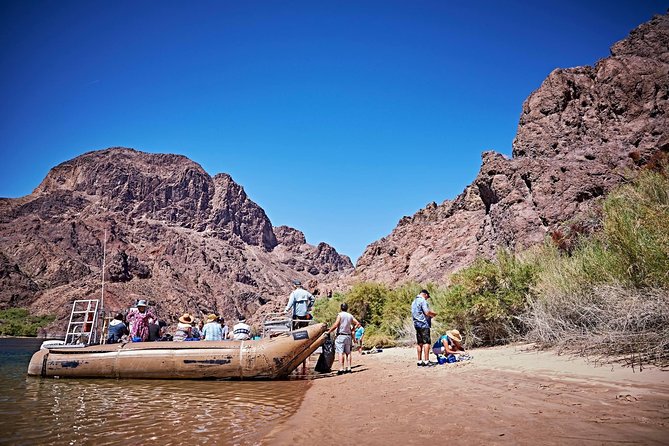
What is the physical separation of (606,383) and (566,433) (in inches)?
96.7

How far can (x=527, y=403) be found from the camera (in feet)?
16.5

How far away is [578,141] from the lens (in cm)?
2089

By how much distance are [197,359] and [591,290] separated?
29.2 ft

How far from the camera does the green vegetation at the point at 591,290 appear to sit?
22.8ft

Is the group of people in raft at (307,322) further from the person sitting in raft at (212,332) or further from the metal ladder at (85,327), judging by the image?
the metal ladder at (85,327)

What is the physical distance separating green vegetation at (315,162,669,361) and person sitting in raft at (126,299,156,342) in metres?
9.22

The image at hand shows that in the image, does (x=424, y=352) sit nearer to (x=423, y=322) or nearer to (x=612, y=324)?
(x=423, y=322)

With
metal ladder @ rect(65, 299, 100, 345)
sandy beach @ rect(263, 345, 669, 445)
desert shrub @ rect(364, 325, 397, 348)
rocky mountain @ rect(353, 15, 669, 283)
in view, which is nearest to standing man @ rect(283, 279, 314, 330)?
sandy beach @ rect(263, 345, 669, 445)

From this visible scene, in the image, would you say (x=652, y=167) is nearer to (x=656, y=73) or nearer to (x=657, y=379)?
(x=656, y=73)

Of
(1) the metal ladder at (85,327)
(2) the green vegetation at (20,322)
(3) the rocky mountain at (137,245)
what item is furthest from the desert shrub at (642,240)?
(2) the green vegetation at (20,322)

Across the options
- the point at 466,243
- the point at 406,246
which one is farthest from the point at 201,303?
the point at 466,243

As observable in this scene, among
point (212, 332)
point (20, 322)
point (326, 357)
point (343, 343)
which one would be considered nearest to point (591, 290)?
point (343, 343)

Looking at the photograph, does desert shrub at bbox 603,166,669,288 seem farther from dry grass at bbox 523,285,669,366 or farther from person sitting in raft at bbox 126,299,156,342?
person sitting in raft at bbox 126,299,156,342

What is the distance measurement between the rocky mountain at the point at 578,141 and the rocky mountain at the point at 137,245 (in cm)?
4795
